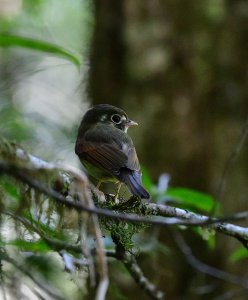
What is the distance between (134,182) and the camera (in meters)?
3.72

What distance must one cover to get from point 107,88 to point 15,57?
12.7ft

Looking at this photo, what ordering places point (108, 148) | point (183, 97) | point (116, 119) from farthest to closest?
point (183, 97), point (116, 119), point (108, 148)

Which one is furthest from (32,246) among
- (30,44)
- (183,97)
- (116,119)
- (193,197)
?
(183,97)

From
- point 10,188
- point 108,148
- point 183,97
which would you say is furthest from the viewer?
point 183,97

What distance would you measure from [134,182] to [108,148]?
68 cm

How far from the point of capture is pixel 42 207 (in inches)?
98.2

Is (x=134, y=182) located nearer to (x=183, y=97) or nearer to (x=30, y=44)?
(x=30, y=44)

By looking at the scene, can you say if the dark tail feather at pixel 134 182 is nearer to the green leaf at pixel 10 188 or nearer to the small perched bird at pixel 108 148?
the small perched bird at pixel 108 148

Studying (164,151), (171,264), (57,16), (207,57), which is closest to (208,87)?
(207,57)

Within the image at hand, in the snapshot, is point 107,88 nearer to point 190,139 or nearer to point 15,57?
point 190,139

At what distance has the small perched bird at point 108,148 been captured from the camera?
404cm

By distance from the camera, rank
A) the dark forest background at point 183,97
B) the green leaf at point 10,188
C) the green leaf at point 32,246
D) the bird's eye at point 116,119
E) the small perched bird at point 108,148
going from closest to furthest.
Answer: the green leaf at point 10,188 < the green leaf at point 32,246 < the small perched bird at point 108,148 < the bird's eye at point 116,119 < the dark forest background at point 183,97

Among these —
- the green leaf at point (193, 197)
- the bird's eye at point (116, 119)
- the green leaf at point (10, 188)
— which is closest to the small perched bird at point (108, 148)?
the bird's eye at point (116, 119)

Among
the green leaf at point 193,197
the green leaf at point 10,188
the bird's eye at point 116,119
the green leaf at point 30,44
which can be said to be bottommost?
the bird's eye at point 116,119
